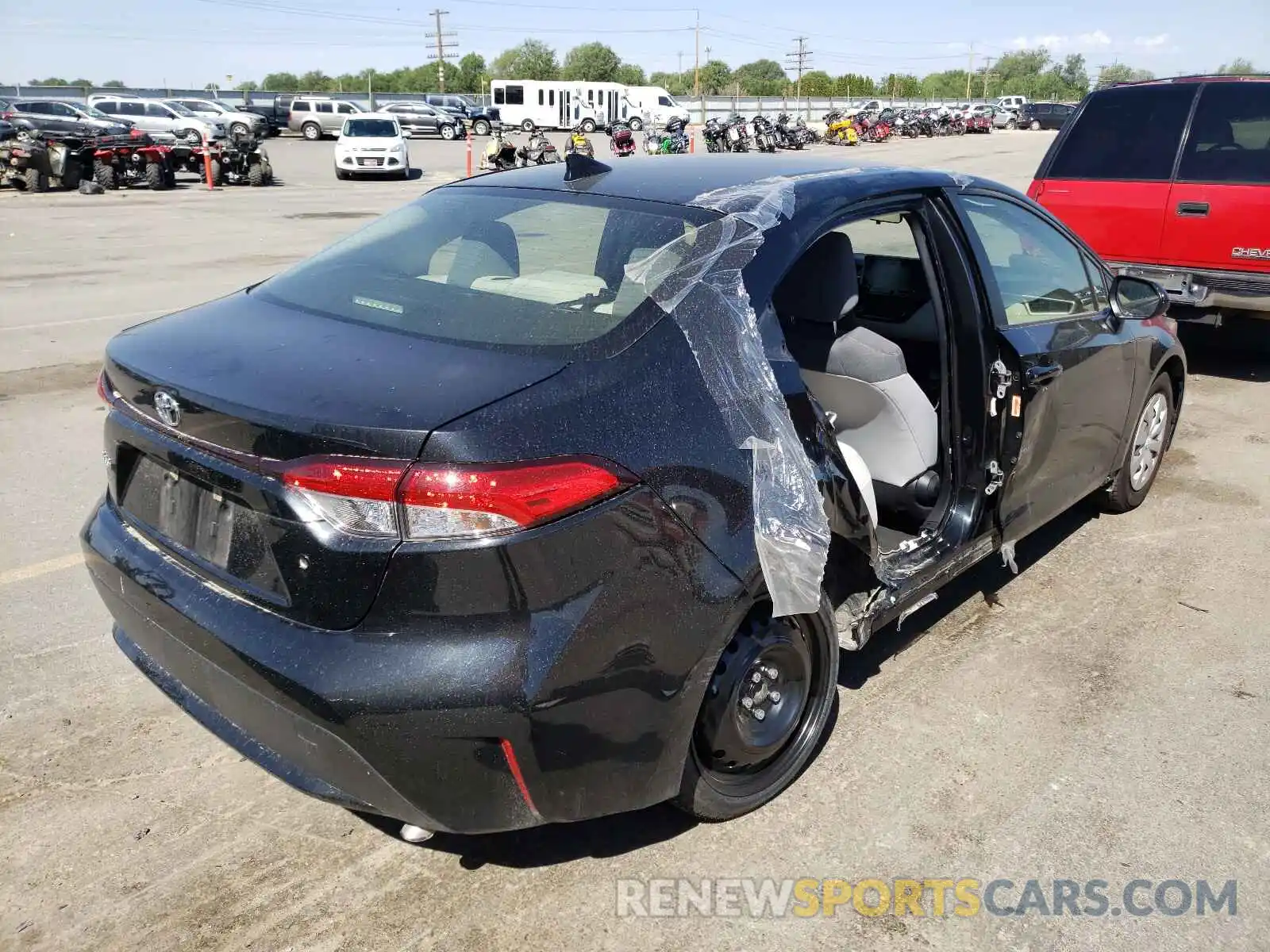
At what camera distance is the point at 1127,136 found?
785 centimetres

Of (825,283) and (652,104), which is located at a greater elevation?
(652,104)

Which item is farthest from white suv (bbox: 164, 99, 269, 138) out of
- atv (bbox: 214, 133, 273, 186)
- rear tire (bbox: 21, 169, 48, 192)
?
rear tire (bbox: 21, 169, 48, 192)

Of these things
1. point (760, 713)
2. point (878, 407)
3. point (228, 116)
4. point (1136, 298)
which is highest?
point (228, 116)

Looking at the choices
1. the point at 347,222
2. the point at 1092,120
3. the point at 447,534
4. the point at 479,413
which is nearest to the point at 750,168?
the point at 479,413

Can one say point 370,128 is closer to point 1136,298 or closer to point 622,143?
point 622,143

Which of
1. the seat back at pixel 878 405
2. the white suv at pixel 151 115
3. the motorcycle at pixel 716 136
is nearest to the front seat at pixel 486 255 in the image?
the seat back at pixel 878 405

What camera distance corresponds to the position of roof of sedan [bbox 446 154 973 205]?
3.16 m

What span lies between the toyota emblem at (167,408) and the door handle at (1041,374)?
2.75 m

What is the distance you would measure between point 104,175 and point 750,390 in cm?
2546

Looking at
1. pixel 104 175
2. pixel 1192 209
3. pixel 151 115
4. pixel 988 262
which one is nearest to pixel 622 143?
pixel 151 115

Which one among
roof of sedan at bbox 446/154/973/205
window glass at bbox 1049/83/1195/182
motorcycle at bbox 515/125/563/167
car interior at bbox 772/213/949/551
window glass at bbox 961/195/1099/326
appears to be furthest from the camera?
motorcycle at bbox 515/125/563/167

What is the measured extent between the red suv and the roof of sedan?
4.57m

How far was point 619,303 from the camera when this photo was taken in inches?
103

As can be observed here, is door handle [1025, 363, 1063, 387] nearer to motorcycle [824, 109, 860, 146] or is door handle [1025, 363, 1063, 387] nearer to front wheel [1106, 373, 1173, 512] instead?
front wheel [1106, 373, 1173, 512]
